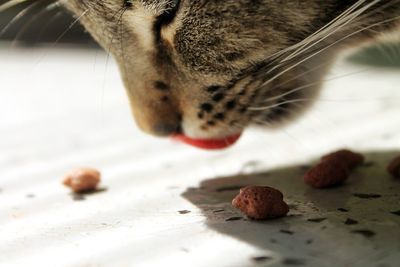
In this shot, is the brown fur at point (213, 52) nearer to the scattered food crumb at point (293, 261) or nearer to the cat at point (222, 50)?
the cat at point (222, 50)

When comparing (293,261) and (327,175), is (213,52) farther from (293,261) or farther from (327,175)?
(293,261)

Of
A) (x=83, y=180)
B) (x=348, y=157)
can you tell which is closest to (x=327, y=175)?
(x=348, y=157)

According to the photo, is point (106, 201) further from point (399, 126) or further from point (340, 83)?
point (340, 83)

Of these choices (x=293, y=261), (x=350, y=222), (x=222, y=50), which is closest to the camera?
(x=293, y=261)

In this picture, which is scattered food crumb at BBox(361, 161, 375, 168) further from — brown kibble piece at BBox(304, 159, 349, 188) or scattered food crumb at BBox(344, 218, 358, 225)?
scattered food crumb at BBox(344, 218, 358, 225)

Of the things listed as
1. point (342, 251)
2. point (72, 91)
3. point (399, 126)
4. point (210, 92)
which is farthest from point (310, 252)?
point (72, 91)

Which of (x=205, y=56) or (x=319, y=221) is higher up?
(x=205, y=56)
